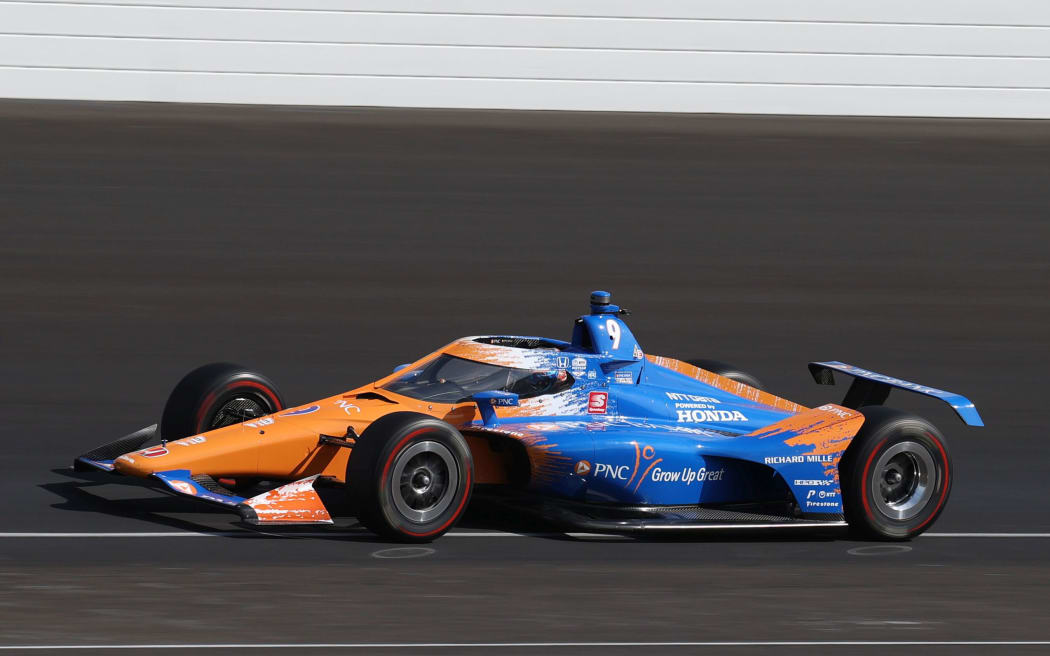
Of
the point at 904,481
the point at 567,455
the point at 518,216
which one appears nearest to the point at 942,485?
the point at 904,481

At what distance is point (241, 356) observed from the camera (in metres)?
15.7

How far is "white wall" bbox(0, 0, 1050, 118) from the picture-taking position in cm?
2181

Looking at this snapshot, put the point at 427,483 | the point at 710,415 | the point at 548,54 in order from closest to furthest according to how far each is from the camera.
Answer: the point at 427,483, the point at 710,415, the point at 548,54

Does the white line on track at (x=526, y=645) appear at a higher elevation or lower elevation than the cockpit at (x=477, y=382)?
lower

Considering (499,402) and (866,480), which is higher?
(499,402)

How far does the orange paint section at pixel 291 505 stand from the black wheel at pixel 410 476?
243mm

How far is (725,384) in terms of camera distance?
10.6 metres

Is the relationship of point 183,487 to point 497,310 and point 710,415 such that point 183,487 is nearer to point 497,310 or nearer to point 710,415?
point 710,415

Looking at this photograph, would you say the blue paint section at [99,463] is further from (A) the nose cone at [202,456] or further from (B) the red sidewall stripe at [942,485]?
(B) the red sidewall stripe at [942,485]

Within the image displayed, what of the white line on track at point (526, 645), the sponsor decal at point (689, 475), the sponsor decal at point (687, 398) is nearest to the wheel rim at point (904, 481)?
the sponsor decal at point (689, 475)

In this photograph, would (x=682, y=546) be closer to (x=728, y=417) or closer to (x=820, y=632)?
(x=728, y=417)

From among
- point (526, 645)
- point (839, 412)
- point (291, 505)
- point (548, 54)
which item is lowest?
point (526, 645)

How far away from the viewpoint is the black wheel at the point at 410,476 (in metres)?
8.70

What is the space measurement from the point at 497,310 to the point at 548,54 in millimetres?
6272
